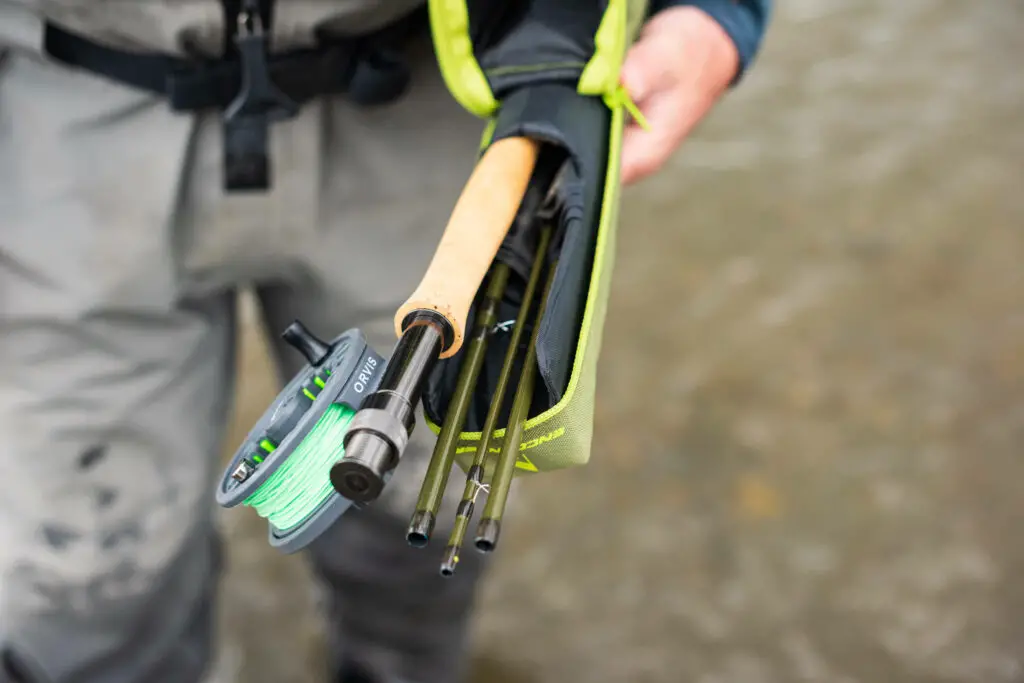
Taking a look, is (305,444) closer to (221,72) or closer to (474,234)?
(474,234)

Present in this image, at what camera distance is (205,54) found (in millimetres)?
822

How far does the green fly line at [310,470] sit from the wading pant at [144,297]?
0.41 metres

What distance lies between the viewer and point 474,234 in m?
0.58

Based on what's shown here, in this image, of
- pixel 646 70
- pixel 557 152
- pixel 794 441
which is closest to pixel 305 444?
pixel 557 152

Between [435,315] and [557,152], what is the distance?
A: 0.71 feet

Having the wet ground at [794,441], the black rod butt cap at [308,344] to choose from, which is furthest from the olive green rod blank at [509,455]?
the wet ground at [794,441]

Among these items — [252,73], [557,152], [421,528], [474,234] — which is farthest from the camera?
[252,73]

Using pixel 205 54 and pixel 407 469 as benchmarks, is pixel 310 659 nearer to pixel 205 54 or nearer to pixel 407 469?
pixel 407 469

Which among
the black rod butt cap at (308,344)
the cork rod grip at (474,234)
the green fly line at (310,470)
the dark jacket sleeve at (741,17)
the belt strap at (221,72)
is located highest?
the dark jacket sleeve at (741,17)

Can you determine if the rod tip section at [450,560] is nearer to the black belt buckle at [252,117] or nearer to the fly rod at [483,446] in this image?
the fly rod at [483,446]

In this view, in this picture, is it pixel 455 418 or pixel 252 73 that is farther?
pixel 252 73

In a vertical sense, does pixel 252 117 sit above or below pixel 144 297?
above

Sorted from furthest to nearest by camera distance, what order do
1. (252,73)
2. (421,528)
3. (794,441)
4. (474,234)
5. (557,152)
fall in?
(794,441), (252,73), (557,152), (474,234), (421,528)

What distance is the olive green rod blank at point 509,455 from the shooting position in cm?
48
